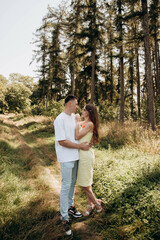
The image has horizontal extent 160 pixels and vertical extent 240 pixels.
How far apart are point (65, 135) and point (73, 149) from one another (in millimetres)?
346

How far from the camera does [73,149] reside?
3.24m

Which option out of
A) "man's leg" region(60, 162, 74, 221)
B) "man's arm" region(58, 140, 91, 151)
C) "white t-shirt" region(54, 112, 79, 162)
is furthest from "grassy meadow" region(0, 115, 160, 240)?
"man's arm" region(58, 140, 91, 151)

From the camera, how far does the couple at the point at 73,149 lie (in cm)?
312

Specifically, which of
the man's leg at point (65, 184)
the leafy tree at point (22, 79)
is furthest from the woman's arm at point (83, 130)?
the leafy tree at point (22, 79)

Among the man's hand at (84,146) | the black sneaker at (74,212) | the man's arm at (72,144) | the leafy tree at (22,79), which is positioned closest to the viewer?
the man's arm at (72,144)

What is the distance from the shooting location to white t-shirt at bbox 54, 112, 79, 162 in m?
3.07

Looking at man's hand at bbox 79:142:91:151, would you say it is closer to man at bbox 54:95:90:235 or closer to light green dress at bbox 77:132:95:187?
man at bbox 54:95:90:235

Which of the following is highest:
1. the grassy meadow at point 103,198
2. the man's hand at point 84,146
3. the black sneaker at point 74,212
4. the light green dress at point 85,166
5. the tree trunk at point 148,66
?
the tree trunk at point 148,66

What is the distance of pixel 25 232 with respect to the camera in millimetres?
2775

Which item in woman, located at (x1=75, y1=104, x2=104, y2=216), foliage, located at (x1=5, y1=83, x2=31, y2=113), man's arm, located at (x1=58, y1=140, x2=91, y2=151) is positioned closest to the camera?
man's arm, located at (x1=58, y1=140, x2=91, y2=151)

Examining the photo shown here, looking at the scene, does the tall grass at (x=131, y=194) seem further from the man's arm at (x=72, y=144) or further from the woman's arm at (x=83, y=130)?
the woman's arm at (x=83, y=130)

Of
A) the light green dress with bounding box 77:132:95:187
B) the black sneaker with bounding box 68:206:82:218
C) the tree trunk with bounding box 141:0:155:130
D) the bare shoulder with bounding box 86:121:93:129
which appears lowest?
the black sneaker with bounding box 68:206:82:218

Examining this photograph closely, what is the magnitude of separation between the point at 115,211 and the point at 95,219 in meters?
0.48

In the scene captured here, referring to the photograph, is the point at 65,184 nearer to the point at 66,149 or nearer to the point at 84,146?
the point at 66,149
